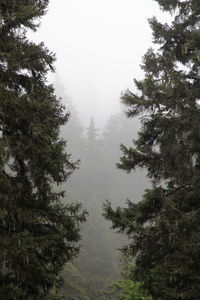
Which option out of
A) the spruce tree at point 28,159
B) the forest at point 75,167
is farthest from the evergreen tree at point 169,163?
the spruce tree at point 28,159

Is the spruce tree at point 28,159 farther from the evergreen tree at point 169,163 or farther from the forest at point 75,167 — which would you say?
the evergreen tree at point 169,163

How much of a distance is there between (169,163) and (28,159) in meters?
4.27

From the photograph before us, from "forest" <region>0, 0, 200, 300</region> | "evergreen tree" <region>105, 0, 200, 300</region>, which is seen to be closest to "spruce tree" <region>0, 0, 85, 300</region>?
"forest" <region>0, 0, 200, 300</region>

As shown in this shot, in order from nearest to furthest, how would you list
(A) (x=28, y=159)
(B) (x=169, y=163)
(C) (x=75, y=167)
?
(A) (x=28, y=159)
(C) (x=75, y=167)
(B) (x=169, y=163)

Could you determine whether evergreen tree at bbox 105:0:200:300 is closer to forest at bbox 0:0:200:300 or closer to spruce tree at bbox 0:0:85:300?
forest at bbox 0:0:200:300

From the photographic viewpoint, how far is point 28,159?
27.6 ft

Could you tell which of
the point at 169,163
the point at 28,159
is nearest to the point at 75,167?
the point at 28,159

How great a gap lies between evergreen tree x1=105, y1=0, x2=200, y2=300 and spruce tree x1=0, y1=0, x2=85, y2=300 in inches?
82.2

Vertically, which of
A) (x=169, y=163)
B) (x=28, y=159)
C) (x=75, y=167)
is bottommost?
(x=28, y=159)

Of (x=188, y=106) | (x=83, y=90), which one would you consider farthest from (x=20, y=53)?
(x=83, y=90)

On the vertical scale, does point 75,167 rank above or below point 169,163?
below

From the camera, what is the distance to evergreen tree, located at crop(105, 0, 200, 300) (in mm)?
8469

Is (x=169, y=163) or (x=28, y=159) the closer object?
(x=28, y=159)

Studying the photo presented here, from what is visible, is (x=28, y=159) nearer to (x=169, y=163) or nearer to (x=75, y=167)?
(x=75, y=167)
